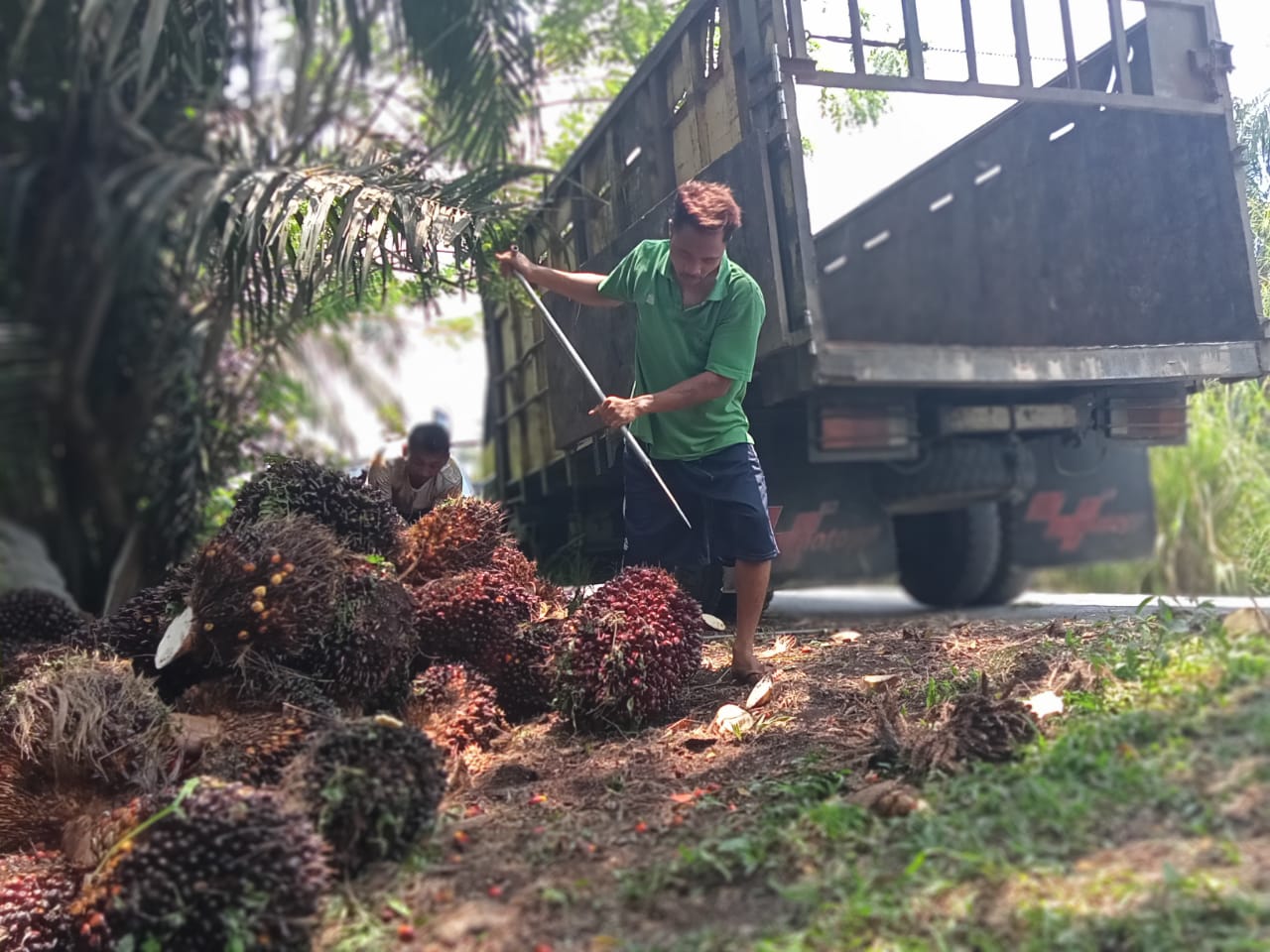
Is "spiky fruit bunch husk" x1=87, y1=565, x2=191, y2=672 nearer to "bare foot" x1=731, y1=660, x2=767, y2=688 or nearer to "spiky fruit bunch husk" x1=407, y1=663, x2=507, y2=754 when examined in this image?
"spiky fruit bunch husk" x1=407, y1=663, x2=507, y2=754

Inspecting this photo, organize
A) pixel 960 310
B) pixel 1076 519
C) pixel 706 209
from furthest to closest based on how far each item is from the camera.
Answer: pixel 960 310, pixel 1076 519, pixel 706 209

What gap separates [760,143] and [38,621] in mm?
3153

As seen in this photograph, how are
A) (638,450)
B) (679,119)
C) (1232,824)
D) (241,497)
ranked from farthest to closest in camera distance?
(679,119) < (638,450) < (241,497) < (1232,824)

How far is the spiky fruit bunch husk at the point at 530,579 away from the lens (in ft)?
11.6

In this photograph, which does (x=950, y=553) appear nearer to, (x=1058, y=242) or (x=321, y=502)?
(x=1058, y=242)

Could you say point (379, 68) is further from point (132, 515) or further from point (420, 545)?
point (420, 545)

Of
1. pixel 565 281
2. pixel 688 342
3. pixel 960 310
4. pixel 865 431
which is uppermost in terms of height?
pixel 960 310

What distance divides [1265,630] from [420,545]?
245cm

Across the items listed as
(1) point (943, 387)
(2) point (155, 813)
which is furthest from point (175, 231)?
(1) point (943, 387)

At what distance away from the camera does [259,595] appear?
2.79m

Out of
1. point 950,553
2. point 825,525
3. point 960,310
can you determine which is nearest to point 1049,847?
point 825,525

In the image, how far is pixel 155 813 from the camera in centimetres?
222

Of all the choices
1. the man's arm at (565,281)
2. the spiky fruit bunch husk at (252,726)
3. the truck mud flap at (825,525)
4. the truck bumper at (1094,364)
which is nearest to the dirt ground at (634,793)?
the spiky fruit bunch husk at (252,726)

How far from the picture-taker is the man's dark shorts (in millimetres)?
3598
